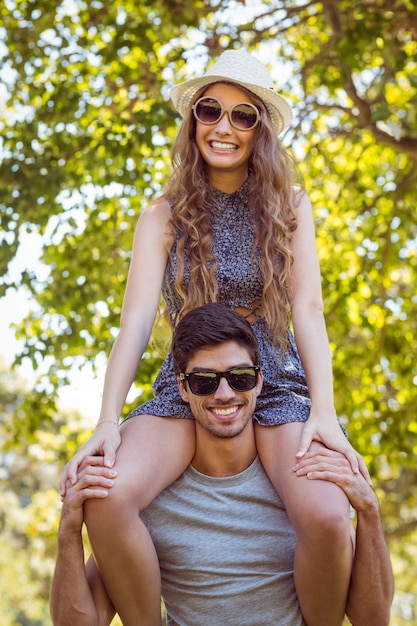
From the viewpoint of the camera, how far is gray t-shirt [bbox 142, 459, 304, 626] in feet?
10.8

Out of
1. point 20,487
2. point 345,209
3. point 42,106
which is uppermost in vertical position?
point 42,106

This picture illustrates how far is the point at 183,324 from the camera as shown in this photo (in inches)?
129

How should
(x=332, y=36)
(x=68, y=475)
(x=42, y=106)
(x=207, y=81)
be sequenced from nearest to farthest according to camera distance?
(x=68, y=475)
(x=207, y=81)
(x=332, y=36)
(x=42, y=106)

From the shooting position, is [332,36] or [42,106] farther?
[42,106]

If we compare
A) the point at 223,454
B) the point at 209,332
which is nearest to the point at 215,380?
the point at 209,332

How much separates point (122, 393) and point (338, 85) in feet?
17.6

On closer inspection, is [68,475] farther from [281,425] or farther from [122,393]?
[281,425]

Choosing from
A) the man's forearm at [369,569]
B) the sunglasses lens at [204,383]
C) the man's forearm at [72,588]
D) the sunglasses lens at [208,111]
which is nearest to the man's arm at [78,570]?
the man's forearm at [72,588]

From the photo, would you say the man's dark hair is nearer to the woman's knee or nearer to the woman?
the woman

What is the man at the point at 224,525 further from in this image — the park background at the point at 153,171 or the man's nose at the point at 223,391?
the park background at the point at 153,171

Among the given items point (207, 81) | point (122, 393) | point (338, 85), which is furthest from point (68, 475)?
point (338, 85)

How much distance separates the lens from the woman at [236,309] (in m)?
3.03

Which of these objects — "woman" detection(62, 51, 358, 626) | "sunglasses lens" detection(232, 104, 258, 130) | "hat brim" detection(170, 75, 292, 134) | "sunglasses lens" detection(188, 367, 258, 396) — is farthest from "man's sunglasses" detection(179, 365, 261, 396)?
"hat brim" detection(170, 75, 292, 134)

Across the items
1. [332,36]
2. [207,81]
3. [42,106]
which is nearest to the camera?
[207,81]
